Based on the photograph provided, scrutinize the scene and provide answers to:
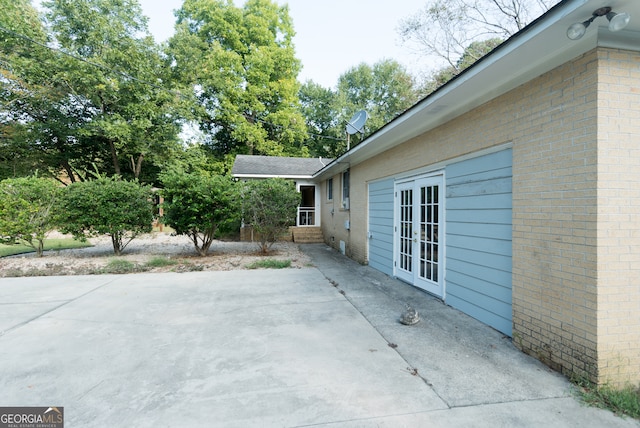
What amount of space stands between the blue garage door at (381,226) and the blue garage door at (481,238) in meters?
2.04

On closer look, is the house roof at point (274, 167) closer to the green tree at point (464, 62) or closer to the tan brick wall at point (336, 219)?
the tan brick wall at point (336, 219)

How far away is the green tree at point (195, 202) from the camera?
8211 millimetres

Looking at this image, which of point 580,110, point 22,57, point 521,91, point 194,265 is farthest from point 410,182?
point 22,57

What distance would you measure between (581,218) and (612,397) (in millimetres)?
1357

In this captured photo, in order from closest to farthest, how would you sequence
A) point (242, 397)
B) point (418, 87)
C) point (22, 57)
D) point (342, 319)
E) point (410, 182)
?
point (242, 397), point (342, 319), point (410, 182), point (22, 57), point (418, 87)

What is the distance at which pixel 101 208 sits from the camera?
8.30 metres

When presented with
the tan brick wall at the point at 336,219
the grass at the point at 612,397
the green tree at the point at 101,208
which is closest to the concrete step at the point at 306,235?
the tan brick wall at the point at 336,219

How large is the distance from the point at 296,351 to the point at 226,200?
6313mm

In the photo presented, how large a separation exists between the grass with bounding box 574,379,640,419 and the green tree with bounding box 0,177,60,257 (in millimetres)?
11200

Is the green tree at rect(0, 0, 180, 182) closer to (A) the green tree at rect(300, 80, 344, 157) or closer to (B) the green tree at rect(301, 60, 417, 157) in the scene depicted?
(A) the green tree at rect(300, 80, 344, 157)

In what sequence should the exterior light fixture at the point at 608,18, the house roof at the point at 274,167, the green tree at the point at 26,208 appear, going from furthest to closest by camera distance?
the house roof at the point at 274,167 → the green tree at the point at 26,208 → the exterior light fixture at the point at 608,18

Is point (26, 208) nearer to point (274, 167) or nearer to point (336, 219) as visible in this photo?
point (336, 219)

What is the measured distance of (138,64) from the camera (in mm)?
16328

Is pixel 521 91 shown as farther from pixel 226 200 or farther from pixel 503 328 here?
pixel 226 200
